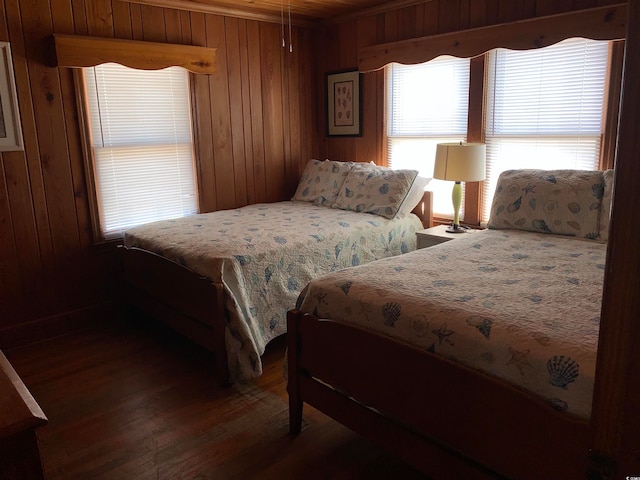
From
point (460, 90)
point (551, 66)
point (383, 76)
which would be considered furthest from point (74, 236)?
point (551, 66)

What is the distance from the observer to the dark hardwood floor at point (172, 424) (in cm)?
197

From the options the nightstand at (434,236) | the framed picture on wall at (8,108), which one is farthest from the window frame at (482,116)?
the framed picture on wall at (8,108)

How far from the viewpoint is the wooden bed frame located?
2.57m

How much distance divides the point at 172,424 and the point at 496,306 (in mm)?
1572

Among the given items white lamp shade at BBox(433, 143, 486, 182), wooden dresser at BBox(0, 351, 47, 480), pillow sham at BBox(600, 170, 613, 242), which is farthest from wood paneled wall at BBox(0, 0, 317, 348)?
pillow sham at BBox(600, 170, 613, 242)

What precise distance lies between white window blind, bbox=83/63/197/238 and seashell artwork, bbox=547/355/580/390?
3098 millimetres

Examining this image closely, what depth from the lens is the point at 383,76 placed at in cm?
404

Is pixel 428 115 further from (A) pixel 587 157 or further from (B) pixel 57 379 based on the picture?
(B) pixel 57 379

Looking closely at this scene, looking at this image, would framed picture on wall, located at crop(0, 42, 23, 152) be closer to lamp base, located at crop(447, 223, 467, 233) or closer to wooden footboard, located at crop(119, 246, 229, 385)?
wooden footboard, located at crop(119, 246, 229, 385)

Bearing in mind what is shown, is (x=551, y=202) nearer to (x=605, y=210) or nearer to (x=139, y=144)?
(x=605, y=210)

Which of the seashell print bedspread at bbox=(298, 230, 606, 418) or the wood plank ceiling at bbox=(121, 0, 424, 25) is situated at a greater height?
the wood plank ceiling at bbox=(121, 0, 424, 25)

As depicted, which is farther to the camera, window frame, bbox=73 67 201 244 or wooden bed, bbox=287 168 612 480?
window frame, bbox=73 67 201 244

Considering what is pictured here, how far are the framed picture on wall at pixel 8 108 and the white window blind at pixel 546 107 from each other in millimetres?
3080

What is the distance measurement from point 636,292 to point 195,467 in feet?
6.15
